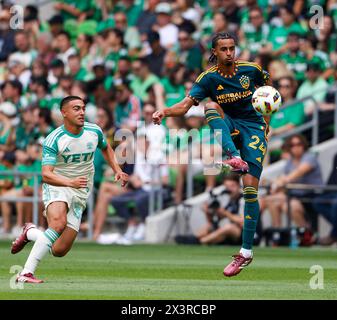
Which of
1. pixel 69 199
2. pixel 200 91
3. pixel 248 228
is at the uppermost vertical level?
pixel 200 91

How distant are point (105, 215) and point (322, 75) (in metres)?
4.88

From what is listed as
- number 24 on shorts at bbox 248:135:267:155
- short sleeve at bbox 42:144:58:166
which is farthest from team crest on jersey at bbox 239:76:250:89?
short sleeve at bbox 42:144:58:166

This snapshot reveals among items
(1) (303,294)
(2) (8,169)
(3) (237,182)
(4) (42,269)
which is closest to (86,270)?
(4) (42,269)

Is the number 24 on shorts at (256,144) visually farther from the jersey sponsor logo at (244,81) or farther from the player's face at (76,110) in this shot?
the player's face at (76,110)

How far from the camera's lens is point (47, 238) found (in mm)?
13445

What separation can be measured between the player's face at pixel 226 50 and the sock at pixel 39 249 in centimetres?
286

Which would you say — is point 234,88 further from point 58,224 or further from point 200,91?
point 58,224

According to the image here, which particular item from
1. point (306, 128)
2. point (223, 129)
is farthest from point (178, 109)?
point (306, 128)

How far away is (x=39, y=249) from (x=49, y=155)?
1.15m

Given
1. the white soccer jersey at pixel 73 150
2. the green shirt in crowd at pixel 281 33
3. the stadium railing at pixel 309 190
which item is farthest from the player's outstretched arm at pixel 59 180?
the green shirt in crowd at pixel 281 33

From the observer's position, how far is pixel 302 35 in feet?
78.3

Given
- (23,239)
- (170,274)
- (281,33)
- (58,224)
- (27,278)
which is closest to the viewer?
(27,278)

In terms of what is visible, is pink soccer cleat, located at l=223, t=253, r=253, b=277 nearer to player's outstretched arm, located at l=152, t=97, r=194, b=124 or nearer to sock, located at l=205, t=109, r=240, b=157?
sock, located at l=205, t=109, r=240, b=157
